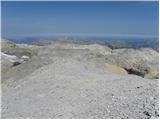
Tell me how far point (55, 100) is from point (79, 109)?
155 cm

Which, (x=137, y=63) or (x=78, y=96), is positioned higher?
(x=78, y=96)

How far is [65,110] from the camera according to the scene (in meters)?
10.4

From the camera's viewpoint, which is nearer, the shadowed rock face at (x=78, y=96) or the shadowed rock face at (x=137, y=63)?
the shadowed rock face at (x=78, y=96)

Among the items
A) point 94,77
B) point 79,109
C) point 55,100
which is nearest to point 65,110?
point 79,109

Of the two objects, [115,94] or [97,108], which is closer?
[97,108]

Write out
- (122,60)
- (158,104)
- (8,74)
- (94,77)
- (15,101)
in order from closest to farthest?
(158,104), (15,101), (94,77), (8,74), (122,60)

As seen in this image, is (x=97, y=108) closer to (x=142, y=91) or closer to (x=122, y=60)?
(x=142, y=91)

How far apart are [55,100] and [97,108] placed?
1961 mm

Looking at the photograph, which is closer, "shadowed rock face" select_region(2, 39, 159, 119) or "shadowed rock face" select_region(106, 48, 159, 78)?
"shadowed rock face" select_region(2, 39, 159, 119)

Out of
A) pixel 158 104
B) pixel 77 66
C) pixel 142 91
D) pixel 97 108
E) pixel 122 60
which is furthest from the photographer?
pixel 122 60

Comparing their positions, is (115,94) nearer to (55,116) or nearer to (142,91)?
(142,91)

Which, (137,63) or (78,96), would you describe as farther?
(137,63)

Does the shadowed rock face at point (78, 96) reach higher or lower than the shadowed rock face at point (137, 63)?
higher

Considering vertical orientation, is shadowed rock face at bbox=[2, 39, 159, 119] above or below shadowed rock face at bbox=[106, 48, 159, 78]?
above
